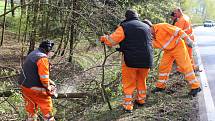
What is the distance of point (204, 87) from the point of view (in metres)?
8.59

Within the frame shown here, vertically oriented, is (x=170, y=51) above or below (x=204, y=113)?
above

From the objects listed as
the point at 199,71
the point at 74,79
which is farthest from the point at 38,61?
the point at 199,71

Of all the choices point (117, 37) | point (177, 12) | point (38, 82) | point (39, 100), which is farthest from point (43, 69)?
point (177, 12)

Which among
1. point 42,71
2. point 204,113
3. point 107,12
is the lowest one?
point 204,113

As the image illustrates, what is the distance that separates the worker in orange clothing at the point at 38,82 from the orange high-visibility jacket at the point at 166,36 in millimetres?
2088

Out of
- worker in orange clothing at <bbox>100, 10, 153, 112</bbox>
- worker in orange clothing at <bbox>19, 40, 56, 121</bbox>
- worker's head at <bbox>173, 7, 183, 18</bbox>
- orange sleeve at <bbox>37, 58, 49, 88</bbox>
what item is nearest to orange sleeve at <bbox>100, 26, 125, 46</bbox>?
worker in orange clothing at <bbox>100, 10, 153, 112</bbox>

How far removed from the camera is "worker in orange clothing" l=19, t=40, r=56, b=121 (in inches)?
265

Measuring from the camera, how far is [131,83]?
22.9ft

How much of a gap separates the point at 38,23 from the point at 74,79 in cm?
589

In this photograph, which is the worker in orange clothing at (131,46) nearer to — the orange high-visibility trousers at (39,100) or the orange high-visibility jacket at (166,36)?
the orange high-visibility jacket at (166,36)

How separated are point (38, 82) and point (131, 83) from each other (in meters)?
1.66

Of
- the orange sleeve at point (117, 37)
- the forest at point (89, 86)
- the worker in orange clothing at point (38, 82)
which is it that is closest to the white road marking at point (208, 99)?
the forest at point (89, 86)

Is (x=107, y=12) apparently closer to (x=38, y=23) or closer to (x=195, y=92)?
(x=195, y=92)

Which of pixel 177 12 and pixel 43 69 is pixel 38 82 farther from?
pixel 177 12
